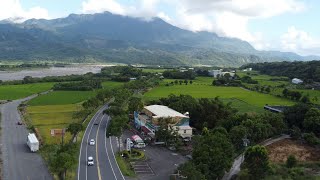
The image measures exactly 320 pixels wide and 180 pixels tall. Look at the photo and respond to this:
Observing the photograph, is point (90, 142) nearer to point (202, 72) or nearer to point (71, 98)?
point (71, 98)

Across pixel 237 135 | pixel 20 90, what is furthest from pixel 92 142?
pixel 20 90

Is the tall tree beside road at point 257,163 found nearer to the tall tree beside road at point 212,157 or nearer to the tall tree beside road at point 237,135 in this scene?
the tall tree beside road at point 212,157

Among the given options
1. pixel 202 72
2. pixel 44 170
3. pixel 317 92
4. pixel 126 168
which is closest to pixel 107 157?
pixel 126 168

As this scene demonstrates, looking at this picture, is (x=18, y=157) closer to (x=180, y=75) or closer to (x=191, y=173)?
(x=191, y=173)

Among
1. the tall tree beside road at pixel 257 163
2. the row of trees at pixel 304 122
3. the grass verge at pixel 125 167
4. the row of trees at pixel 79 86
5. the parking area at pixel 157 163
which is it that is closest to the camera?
the tall tree beside road at pixel 257 163

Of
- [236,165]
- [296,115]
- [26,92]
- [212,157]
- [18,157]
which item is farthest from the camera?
[26,92]

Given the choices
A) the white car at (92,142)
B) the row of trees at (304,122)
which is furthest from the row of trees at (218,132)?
the white car at (92,142)

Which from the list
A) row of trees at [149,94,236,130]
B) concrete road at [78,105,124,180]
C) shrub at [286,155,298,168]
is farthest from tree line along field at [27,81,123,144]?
shrub at [286,155,298,168]

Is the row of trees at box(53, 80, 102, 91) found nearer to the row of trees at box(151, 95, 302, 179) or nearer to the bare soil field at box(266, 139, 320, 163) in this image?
the row of trees at box(151, 95, 302, 179)

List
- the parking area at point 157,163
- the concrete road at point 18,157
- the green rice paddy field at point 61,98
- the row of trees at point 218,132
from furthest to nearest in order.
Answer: the green rice paddy field at point 61,98, the parking area at point 157,163, the concrete road at point 18,157, the row of trees at point 218,132
